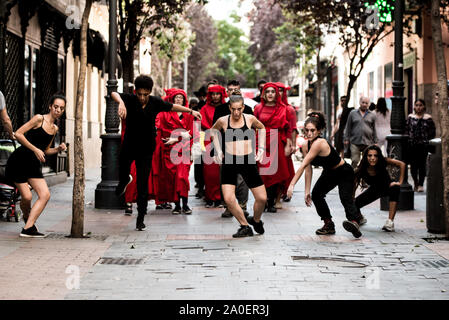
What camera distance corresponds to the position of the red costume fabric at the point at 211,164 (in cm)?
1323

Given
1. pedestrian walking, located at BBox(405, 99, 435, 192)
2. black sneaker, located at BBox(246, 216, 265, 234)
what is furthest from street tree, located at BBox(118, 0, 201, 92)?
black sneaker, located at BBox(246, 216, 265, 234)

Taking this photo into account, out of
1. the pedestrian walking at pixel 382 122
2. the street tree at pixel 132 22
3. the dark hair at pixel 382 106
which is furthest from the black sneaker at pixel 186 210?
the dark hair at pixel 382 106

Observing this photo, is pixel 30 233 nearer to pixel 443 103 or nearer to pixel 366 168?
pixel 366 168

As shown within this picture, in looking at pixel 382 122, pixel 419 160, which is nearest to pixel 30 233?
pixel 419 160

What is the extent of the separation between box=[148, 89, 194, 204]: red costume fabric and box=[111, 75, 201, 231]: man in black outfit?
217 centimetres

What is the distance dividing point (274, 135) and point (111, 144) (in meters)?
2.58

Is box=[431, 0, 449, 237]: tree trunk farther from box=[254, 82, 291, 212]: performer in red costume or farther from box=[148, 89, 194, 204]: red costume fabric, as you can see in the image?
box=[148, 89, 194, 204]: red costume fabric

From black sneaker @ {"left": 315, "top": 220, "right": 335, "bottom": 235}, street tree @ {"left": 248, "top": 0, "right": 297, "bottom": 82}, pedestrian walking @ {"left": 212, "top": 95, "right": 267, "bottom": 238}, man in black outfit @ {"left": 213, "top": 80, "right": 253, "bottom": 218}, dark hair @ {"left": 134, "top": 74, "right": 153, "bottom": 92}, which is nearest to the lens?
pedestrian walking @ {"left": 212, "top": 95, "right": 267, "bottom": 238}

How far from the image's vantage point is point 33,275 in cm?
741

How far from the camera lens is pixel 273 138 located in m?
13.6

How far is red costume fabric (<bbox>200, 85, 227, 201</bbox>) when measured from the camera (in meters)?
13.2

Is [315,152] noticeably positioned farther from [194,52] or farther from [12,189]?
[194,52]
